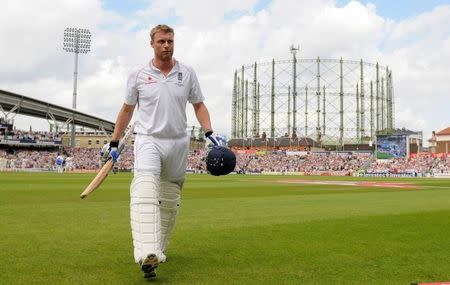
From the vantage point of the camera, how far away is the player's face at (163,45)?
5.75 m

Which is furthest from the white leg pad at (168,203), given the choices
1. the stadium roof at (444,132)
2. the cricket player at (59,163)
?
the stadium roof at (444,132)

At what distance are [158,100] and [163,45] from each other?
0.60 meters

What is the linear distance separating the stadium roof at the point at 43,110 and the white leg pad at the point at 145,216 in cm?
7954

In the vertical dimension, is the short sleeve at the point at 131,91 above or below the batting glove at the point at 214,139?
above

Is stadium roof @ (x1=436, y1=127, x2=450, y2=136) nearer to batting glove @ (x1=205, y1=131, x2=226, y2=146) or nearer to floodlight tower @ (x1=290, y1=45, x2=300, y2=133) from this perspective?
floodlight tower @ (x1=290, y1=45, x2=300, y2=133)

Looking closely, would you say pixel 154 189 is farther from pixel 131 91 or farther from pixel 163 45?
pixel 163 45

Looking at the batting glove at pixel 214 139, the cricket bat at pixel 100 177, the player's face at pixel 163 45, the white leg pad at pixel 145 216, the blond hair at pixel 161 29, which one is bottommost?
the white leg pad at pixel 145 216

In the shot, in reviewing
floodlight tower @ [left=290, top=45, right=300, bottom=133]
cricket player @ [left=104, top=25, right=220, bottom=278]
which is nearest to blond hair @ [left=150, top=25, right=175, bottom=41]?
cricket player @ [left=104, top=25, right=220, bottom=278]

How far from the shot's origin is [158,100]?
579cm

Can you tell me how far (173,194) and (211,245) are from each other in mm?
1902

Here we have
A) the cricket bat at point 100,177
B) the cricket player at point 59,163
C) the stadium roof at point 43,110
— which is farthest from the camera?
the stadium roof at point 43,110

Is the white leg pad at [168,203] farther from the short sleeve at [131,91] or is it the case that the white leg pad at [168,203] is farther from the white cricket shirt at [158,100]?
the short sleeve at [131,91]

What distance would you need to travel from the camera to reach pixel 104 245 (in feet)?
24.8

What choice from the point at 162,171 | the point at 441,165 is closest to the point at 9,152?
the point at 441,165
